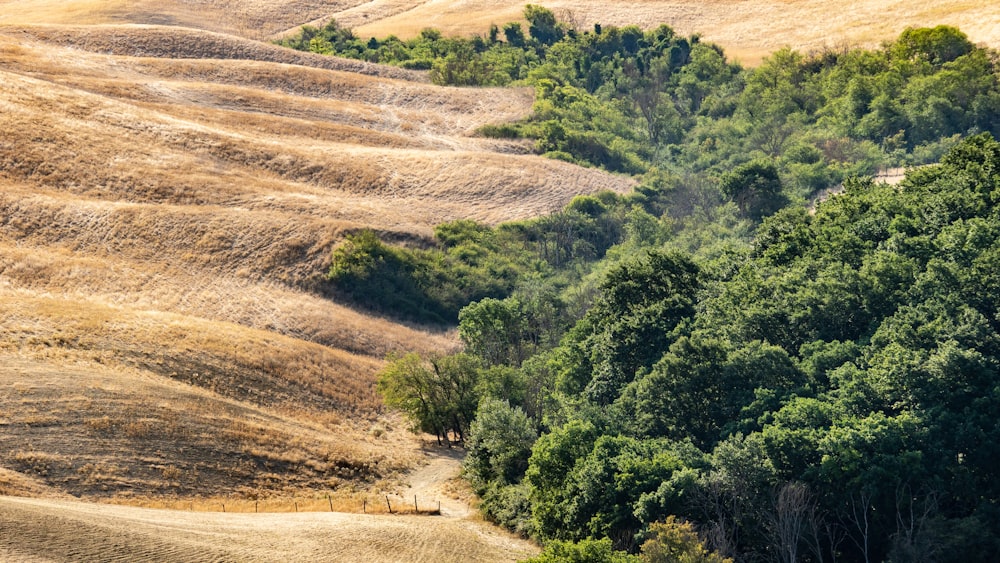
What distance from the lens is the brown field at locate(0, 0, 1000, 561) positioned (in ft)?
204

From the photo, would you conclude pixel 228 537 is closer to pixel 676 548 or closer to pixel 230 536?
pixel 230 536

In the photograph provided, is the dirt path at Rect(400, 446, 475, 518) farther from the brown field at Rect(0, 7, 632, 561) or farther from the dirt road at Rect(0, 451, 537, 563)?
the dirt road at Rect(0, 451, 537, 563)

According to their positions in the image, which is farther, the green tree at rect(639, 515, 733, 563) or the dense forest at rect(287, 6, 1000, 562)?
the dense forest at rect(287, 6, 1000, 562)

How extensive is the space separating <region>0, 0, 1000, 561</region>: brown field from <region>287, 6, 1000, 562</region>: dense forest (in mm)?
4382

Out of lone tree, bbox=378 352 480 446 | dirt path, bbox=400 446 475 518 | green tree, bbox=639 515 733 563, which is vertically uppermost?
green tree, bbox=639 515 733 563

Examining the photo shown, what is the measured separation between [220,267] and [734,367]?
54635 mm

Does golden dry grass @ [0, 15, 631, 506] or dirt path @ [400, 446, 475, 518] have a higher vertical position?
golden dry grass @ [0, 15, 631, 506]

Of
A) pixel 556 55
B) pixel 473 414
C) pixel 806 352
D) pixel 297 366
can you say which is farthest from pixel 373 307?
pixel 556 55

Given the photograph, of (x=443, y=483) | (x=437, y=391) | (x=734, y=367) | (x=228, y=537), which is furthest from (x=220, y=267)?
(x=734, y=367)

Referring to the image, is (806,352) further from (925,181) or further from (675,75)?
(675,75)

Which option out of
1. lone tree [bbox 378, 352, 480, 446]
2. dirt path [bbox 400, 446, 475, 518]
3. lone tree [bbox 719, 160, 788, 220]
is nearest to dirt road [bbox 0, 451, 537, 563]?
dirt path [bbox 400, 446, 475, 518]

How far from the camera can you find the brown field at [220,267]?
204ft

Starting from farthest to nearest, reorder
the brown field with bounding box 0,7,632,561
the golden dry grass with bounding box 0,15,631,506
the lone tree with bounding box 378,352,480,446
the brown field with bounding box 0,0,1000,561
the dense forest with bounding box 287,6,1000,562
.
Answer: the lone tree with bounding box 378,352,480,446
the golden dry grass with bounding box 0,15,631,506
the brown field with bounding box 0,7,632,561
the brown field with bounding box 0,0,1000,561
the dense forest with bounding box 287,6,1000,562

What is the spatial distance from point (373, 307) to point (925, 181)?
4532 cm
